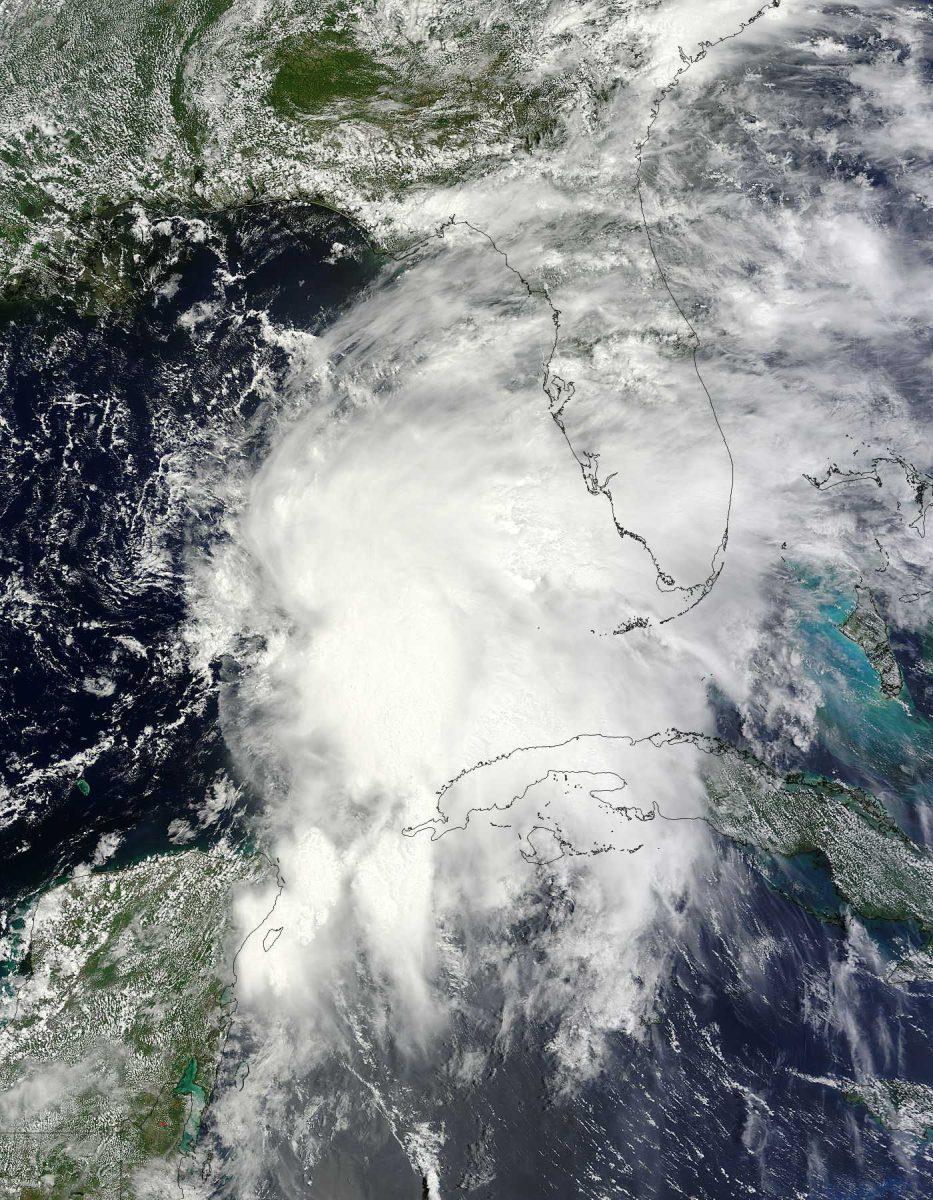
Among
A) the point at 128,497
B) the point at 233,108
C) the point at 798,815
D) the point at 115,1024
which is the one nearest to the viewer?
the point at 798,815

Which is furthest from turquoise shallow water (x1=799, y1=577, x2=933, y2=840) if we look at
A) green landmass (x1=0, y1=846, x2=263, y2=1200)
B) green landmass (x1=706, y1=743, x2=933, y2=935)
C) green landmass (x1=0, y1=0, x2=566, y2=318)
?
green landmass (x1=0, y1=846, x2=263, y2=1200)

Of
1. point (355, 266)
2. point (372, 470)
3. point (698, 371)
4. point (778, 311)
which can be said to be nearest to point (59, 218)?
point (355, 266)

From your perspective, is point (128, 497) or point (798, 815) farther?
point (128, 497)

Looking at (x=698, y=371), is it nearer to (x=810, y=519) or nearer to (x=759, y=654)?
(x=810, y=519)

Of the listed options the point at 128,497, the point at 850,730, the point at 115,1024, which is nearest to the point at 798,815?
the point at 850,730

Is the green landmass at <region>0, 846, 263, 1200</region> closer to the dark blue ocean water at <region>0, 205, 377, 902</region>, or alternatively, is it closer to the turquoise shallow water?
the dark blue ocean water at <region>0, 205, 377, 902</region>

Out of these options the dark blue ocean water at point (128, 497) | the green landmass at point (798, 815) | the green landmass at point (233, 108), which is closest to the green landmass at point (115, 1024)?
the dark blue ocean water at point (128, 497)

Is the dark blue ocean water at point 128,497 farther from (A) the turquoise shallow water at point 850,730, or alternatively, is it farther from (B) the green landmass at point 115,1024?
(A) the turquoise shallow water at point 850,730

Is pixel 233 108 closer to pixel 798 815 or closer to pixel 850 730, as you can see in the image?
pixel 850 730
